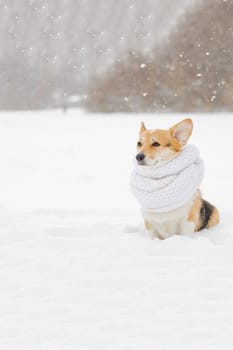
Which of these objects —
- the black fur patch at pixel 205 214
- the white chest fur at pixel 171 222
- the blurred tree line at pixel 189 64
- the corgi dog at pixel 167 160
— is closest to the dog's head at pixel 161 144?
the corgi dog at pixel 167 160

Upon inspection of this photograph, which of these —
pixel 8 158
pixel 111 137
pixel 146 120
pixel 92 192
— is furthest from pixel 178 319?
pixel 146 120

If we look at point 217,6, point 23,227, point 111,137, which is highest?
point 217,6

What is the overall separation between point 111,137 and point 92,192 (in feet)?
19.4

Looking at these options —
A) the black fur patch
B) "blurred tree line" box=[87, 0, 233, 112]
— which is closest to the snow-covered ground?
the black fur patch

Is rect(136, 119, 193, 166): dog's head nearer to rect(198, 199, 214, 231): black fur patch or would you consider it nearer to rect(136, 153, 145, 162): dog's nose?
rect(136, 153, 145, 162): dog's nose

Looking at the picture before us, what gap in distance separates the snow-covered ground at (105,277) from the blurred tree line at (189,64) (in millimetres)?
11235

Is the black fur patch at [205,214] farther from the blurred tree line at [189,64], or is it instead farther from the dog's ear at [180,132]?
the blurred tree line at [189,64]

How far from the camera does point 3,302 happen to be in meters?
2.83

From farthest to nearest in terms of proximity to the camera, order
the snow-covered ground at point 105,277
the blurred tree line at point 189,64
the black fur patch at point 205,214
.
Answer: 1. the blurred tree line at point 189,64
2. the black fur patch at point 205,214
3. the snow-covered ground at point 105,277

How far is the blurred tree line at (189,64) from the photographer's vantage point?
17.3m

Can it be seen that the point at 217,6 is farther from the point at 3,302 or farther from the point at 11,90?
the point at 3,302

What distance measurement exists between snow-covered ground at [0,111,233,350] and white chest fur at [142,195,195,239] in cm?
11

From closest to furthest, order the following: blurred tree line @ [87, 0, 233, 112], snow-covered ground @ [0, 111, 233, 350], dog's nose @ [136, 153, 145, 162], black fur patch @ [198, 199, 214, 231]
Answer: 1. snow-covered ground @ [0, 111, 233, 350]
2. dog's nose @ [136, 153, 145, 162]
3. black fur patch @ [198, 199, 214, 231]
4. blurred tree line @ [87, 0, 233, 112]

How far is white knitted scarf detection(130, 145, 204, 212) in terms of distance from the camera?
3.71m
